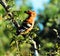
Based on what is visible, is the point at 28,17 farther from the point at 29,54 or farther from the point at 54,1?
the point at 54,1

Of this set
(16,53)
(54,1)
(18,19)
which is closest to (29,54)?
(16,53)

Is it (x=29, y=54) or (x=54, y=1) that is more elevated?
(x=54, y=1)

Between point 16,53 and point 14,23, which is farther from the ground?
point 14,23

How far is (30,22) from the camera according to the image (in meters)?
2.73

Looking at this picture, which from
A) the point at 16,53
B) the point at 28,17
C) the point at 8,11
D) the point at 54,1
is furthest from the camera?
the point at 54,1

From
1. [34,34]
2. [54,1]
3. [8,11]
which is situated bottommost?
[34,34]

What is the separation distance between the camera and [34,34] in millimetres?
2602

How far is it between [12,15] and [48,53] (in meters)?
0.46

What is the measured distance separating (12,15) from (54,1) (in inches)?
458

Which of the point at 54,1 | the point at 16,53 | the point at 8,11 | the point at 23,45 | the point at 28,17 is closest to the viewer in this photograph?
the point at 8,11

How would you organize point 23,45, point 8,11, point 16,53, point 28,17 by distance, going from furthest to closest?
point 28,17 < point 23,45 < point 16,53 < point 8,11

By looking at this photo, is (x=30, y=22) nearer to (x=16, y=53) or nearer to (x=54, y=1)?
(x=16, y=53)

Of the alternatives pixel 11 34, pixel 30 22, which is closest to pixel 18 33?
pixel 11 34

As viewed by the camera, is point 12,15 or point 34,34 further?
point 34,34
